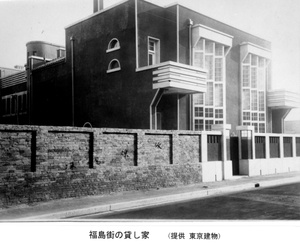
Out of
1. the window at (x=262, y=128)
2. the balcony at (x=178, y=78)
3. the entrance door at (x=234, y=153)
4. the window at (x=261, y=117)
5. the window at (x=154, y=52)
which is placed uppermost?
the window at (x=154, y=52)

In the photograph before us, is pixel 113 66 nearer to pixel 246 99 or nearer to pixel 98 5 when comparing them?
pixel 98 5

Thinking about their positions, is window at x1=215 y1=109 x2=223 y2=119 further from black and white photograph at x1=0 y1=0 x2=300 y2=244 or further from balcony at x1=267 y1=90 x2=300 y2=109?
balcony at x1=267 y1=90 x2=300 y2=109

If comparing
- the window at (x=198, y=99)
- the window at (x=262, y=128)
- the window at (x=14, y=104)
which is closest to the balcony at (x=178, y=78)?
the window at (x=198, y=99)

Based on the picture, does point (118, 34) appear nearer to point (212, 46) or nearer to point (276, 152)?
point (212, 46)

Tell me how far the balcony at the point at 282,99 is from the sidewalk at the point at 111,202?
33.5 ft

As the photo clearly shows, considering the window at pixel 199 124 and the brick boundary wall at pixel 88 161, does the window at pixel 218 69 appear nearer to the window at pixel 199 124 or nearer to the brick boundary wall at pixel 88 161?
the window at pixel 199 124

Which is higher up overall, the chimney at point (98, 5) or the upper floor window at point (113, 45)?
the chimney at point (98, 5)

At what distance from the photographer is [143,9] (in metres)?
17.7

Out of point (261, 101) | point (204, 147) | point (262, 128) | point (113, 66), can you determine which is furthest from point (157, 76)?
point (262, 128)

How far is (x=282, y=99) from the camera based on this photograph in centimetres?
2344

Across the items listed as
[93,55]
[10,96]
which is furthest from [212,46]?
[10,96]

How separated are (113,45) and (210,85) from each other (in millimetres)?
6284

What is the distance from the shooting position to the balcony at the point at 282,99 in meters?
23.3

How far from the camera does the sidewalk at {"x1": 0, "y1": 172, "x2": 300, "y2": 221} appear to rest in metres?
8.91
